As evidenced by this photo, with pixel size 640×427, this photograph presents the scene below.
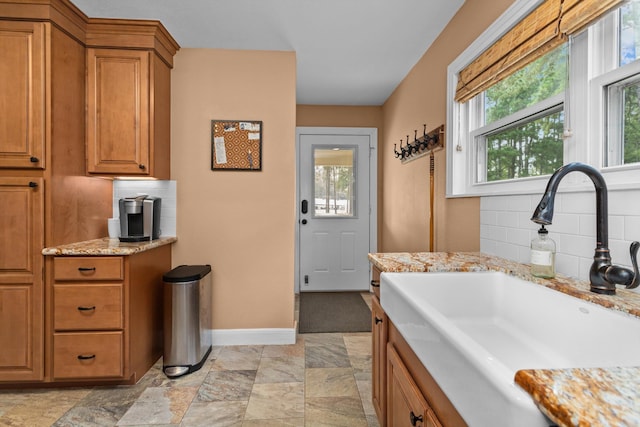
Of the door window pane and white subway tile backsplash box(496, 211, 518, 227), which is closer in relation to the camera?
white subway tile backsplash box(496, 211, 518, 227)

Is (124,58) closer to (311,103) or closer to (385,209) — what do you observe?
(311,103)

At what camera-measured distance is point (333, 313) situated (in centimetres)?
335

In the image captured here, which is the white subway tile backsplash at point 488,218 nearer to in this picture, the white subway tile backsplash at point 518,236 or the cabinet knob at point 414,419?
the white subway tile backsplash at point 518,236

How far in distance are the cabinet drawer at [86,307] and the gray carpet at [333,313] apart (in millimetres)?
1543

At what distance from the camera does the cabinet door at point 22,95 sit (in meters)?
1.87

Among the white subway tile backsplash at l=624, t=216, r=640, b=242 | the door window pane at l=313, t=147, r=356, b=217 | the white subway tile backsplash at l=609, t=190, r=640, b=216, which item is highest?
the door window pane at l=313, t=147, r=356, b=217

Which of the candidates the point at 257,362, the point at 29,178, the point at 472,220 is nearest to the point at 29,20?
the point at 29,178

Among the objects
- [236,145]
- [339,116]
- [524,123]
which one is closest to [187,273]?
[236,145]

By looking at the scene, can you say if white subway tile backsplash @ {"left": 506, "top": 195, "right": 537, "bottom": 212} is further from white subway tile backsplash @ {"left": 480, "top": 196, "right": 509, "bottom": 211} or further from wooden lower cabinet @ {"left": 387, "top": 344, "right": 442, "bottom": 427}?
wooden lower cabinet @ {"left": 387, "top": 344, "right": 442, "bottom": 427}

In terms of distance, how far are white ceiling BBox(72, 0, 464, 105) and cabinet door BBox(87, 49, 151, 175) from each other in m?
0.35

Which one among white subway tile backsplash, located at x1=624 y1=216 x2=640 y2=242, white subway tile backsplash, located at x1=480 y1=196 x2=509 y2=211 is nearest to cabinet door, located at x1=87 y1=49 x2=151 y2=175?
white subway tile backsplash, located at x1=480 y1=196 x2=509 y2=211

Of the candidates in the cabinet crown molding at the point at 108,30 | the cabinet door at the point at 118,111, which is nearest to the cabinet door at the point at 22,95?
the cabinet crown molding at the point at 108,30

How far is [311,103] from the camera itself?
414cm

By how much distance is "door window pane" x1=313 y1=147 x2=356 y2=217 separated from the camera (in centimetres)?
419
